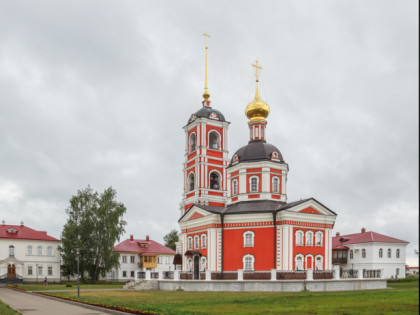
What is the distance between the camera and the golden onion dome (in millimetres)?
42312

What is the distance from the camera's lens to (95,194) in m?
52.4

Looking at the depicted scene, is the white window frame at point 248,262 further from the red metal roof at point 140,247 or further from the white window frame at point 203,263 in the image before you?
the red metal roof at point 140,247

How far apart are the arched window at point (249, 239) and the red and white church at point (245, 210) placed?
0.08 metres

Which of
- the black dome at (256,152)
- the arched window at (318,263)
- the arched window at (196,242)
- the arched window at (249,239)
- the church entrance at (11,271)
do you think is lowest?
the church entrance at (11,271)

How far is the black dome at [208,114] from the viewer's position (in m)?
45.6

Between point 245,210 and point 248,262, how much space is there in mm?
4108

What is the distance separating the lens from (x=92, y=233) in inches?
1970

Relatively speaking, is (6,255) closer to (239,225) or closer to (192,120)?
(192,120)

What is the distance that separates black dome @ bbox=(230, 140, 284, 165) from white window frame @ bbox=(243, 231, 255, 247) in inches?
266

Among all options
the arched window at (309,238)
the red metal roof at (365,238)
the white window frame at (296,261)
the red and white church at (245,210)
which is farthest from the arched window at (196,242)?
the red metal roof at (365,238)

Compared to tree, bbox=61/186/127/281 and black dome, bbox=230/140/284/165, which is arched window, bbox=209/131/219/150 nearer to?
black dome, bbox=230/140/284/165

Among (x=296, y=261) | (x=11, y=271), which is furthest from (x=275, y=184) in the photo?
(x=11, y=271)

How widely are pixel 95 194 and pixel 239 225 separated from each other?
889 inches

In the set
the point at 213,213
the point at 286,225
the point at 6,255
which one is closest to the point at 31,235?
the point at 6,255
